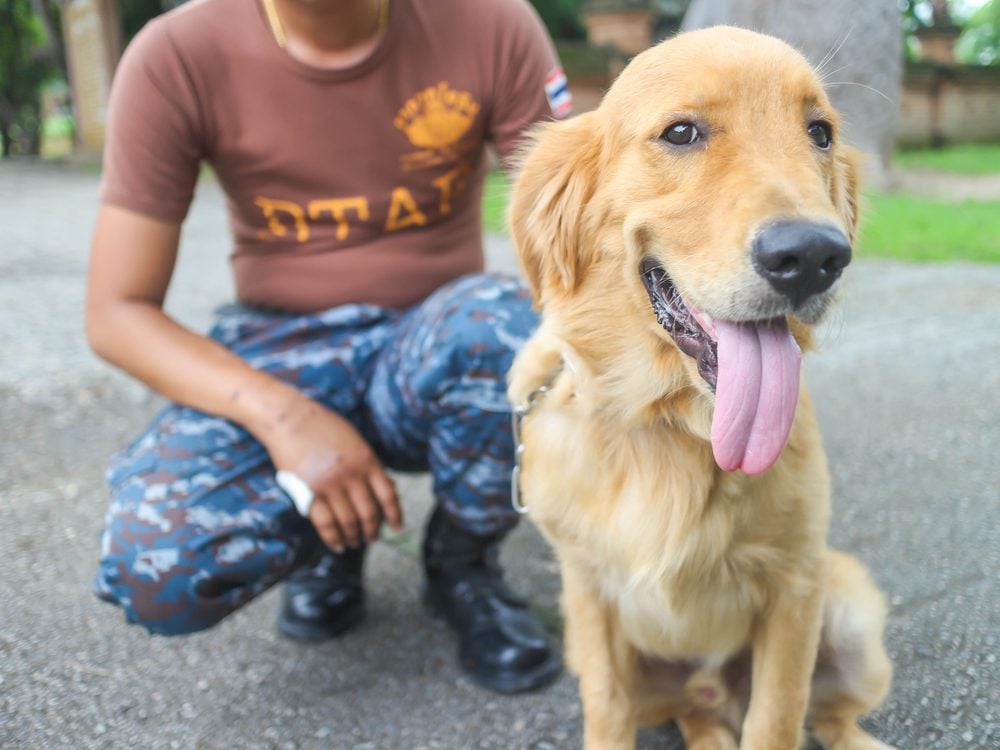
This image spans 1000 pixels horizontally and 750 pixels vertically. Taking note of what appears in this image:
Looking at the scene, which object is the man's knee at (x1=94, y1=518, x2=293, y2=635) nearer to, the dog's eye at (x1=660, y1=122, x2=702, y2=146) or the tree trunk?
the dog's eye at (x1=660, y1=122, x2=702, y2=146)

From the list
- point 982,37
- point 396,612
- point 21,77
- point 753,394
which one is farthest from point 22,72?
point 982,37

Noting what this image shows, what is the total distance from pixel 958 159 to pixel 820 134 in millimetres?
16505

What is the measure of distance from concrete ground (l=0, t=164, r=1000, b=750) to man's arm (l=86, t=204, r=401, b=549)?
42 centimetres

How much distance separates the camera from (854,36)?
33.0 feet

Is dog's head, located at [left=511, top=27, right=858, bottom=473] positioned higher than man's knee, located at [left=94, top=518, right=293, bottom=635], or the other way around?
dog's head, located at [left=511, top=27, right=858, bottom=473]

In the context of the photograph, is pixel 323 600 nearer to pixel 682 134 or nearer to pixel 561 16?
pixel 682 134

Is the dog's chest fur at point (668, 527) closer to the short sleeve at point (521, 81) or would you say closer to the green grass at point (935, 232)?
the short sleeve at point (521, 81)

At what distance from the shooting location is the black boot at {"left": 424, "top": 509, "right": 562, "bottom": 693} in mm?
2207

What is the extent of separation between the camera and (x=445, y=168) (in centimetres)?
250

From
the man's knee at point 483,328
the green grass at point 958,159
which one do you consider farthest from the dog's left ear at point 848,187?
the green grass at point 958,159

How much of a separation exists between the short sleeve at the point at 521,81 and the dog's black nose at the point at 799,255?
114cm

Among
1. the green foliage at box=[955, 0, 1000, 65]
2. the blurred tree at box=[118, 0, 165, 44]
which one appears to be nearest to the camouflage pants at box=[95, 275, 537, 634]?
the blurred tree at box=[118, 0, 165, 44]

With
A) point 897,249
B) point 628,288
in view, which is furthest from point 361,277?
point 897,249

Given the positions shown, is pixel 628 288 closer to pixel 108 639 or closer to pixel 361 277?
pixel 361 277
